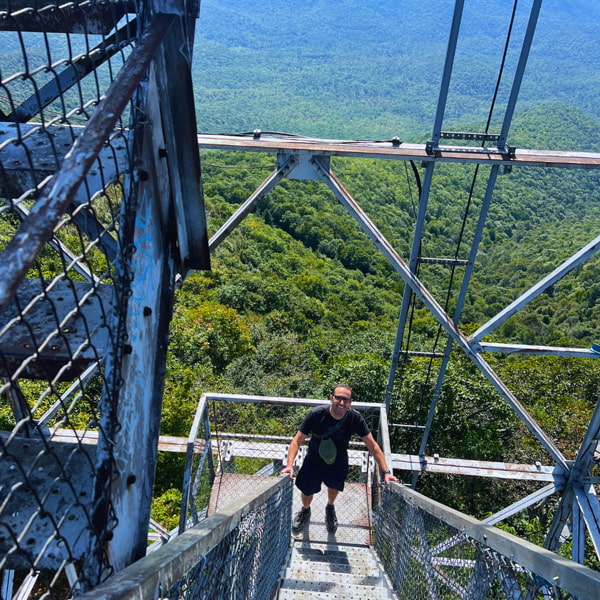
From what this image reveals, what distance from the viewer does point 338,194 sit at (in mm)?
4891

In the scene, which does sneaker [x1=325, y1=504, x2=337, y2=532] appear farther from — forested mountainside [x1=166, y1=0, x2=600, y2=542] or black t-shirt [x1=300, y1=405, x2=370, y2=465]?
forested mountainside [x1=166, y1=0, x2=600, y2=542]

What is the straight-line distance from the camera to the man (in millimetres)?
4020

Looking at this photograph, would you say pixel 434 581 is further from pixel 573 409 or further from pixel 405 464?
pixel 573 409

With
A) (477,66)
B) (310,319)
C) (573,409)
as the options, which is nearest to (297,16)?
(477,66)

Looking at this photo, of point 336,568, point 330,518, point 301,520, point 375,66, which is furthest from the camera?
point 375,66

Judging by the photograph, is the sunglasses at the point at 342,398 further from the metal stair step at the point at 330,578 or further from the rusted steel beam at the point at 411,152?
the rusted steel beam at the point at 411,152

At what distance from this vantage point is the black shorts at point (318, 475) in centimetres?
454

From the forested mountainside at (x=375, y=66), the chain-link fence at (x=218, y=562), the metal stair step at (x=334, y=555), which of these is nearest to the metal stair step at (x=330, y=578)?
the chain-link fence at (x=218, y=562)

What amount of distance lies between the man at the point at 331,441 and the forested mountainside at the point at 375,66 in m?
77.3

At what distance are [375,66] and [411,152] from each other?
561 feet

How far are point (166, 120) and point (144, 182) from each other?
0.27m

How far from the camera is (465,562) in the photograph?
2406 millimetres

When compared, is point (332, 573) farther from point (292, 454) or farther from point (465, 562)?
point (465, 562)

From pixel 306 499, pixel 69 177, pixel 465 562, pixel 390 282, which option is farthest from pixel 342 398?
pixel 390 282
